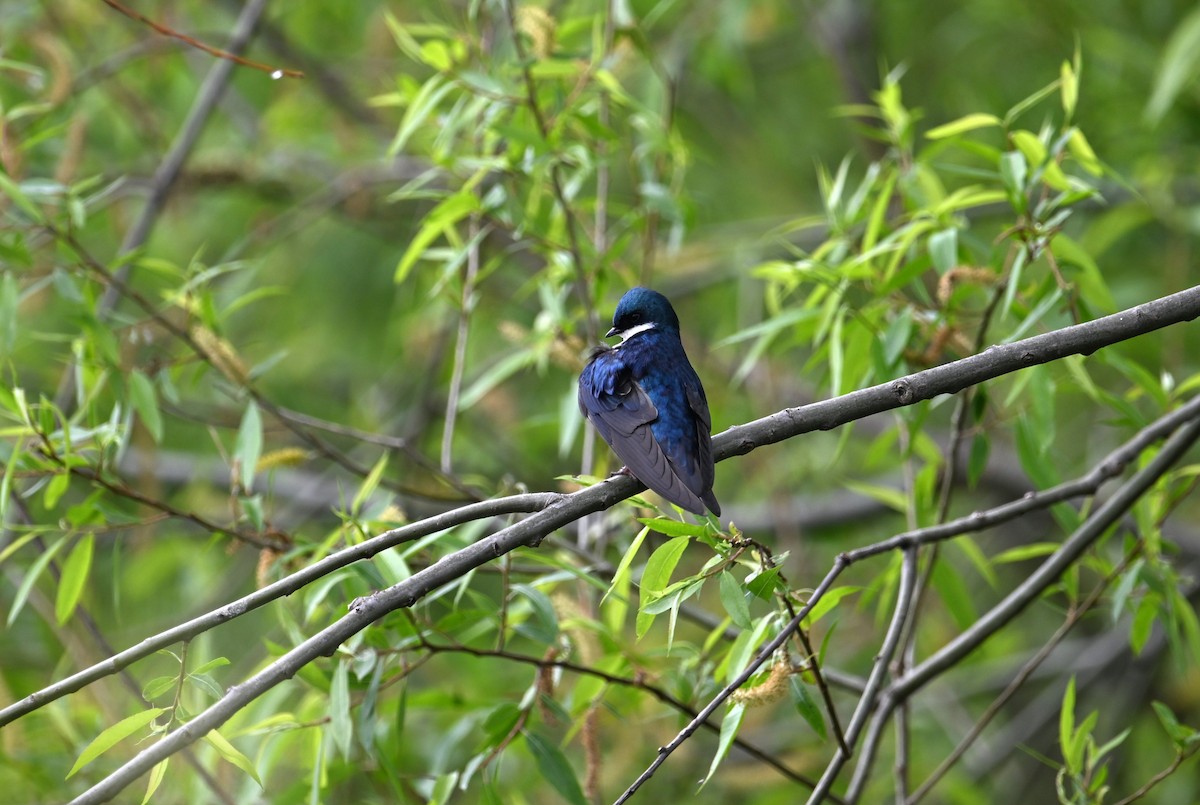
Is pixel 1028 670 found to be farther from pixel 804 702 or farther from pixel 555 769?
pixel 555 769

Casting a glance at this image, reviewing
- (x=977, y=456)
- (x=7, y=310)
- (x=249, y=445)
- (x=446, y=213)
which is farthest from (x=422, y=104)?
(x=977, y=456)

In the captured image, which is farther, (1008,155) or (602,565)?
(602,565)

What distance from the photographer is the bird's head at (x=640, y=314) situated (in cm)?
383

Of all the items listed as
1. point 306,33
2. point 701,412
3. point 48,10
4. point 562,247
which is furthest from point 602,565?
point 306,33

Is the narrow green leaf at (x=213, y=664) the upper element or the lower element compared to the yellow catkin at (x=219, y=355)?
lower

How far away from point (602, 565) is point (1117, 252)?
4226mm

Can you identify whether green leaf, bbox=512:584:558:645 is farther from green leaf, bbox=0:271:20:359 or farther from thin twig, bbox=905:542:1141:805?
green leaf, bbox=0:271:20:359

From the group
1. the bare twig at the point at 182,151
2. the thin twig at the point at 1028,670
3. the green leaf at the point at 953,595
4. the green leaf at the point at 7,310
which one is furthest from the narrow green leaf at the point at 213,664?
the bare twig at the point at 182,151

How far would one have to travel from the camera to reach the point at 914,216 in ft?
10.3

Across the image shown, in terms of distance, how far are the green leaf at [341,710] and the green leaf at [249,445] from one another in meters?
0.77

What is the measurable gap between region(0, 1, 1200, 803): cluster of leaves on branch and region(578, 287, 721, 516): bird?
0.16 m

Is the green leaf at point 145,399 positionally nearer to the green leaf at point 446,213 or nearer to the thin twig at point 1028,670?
the green leaf at point 446,213

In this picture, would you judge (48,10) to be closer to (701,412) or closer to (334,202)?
(334,202)

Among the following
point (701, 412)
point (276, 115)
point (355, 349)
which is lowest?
point (355, 349)
